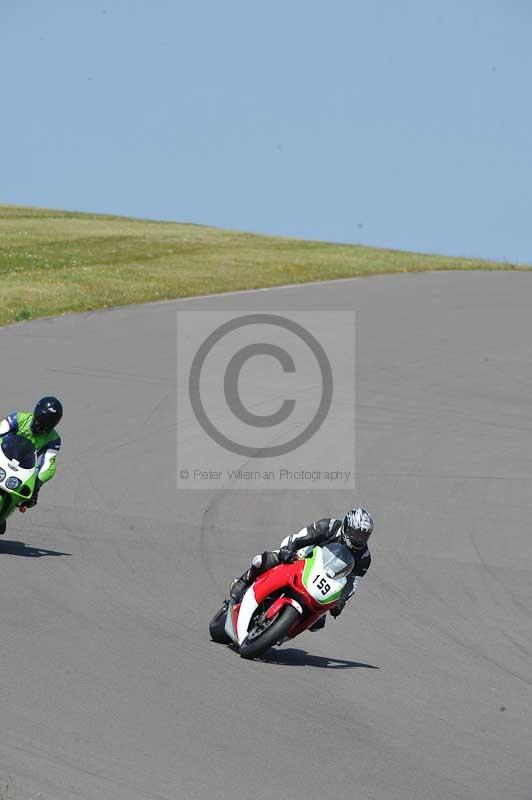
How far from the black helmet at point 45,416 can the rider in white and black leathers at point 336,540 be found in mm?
3007

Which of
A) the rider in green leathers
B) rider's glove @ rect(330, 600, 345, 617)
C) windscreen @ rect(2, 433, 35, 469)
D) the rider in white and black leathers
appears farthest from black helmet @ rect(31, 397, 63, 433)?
rider's glove @ rect(330, 600, 345, 617)

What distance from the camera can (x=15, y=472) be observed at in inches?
467

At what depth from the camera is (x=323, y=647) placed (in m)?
10.2

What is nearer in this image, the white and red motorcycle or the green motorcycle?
the white and red motorcycle

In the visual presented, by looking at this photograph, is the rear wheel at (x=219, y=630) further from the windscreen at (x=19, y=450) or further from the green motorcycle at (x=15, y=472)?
the windscreen at (x=19, y=450)

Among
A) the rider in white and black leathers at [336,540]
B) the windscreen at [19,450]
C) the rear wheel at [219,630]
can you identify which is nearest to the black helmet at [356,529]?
the rider in white and black leathers at [336,540]

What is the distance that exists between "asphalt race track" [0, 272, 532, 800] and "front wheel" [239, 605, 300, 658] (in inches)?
7.4

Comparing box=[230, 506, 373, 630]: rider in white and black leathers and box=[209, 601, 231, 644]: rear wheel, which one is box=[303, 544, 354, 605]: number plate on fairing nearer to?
box=[230, 506, 373, 630]: rider in white and black leathers

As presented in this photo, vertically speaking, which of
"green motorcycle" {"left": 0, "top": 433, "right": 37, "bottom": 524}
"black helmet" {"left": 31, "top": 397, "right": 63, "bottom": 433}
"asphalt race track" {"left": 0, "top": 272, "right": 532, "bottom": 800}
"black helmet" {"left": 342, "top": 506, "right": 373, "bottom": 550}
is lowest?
"asphalt race track" {"left": 0, "top": 272, "right": 532, "bottom": 800}

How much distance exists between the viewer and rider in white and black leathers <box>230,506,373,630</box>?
943 cm

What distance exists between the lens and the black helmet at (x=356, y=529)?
9391mm

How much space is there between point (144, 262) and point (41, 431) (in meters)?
29.9

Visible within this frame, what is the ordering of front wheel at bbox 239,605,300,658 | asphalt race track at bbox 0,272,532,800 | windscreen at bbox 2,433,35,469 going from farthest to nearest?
windscreen at bbox 2,433,35,469
front wheel at bbox 239,605,300,658
asphalt race track at bbox 0,272,532,800

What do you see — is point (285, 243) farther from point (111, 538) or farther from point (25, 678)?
point (25, 678)
